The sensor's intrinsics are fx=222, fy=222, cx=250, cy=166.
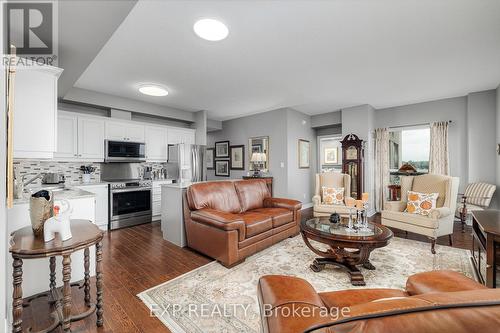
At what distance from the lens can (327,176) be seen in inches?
190

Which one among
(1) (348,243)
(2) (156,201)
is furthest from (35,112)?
(1) (348,243)

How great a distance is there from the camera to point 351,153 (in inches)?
209

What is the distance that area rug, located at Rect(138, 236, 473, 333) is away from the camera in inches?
69.8

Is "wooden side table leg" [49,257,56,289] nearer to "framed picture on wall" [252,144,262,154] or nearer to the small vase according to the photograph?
the small vase

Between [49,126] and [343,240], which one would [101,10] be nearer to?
[49,126]

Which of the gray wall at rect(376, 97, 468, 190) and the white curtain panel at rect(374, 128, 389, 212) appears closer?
the gray wall at rect(376, 97, 468, 190)

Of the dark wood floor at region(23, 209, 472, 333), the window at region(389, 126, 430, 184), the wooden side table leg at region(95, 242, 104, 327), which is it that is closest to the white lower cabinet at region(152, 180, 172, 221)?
the dark wood floor at region(23, 209, 472, 333)

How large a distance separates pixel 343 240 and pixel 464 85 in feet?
13.3

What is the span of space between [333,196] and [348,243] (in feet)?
7.08

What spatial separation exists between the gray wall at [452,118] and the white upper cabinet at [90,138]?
6755mm

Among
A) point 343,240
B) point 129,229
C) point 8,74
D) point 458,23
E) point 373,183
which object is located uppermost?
point 458,23

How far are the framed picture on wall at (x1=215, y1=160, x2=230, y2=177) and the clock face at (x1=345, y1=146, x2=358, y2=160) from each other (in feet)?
11.4

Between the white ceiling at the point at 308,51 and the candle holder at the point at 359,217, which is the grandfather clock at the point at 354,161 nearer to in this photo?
the white ceiling at the point at 308,51

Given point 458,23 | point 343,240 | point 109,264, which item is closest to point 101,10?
point 109,264
